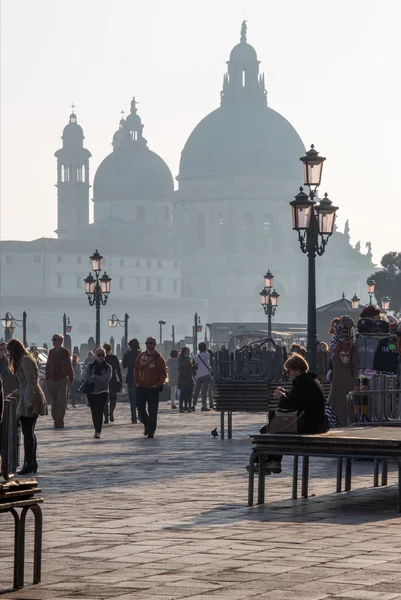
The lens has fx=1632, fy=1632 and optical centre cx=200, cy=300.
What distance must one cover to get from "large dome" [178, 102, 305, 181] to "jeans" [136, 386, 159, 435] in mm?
123957

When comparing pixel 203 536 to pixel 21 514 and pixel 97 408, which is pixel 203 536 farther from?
pixel 97 408

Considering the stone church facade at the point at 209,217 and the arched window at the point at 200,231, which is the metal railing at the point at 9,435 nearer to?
the stone church facade at the point at 209,217

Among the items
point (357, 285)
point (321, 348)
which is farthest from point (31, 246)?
point (321, 348)

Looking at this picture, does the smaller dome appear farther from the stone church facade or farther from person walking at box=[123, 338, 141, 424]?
person walking at box=[123, 338, 141, 424]

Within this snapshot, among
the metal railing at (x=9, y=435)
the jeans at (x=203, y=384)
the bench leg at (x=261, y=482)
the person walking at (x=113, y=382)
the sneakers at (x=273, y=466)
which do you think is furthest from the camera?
the jeans at (x=203, y=384)

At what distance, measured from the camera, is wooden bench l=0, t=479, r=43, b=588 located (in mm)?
6934

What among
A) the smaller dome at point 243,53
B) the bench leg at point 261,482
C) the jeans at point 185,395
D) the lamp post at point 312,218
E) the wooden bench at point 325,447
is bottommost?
the bench leg at point 261,482

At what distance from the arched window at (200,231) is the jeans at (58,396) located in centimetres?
12724

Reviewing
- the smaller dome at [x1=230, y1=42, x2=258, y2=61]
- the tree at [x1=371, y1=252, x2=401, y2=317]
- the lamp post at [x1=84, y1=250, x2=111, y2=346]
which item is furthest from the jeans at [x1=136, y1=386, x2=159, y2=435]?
the smaller dome at [x1=230, y1=42, x2=258, y2=61]

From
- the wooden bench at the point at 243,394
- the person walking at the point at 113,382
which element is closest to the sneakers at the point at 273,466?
the wooden bench at the point at 243,394

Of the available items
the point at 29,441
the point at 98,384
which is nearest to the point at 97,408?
the point at 98,384

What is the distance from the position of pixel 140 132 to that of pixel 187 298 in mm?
19333

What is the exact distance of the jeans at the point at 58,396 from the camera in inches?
820

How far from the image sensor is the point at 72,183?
148750 mm
